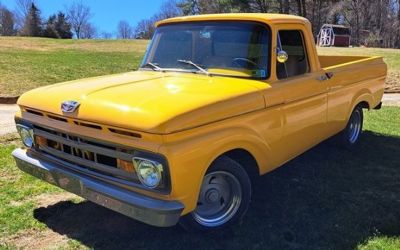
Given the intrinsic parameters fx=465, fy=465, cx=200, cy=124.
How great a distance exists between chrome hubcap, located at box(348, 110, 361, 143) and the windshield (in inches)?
112

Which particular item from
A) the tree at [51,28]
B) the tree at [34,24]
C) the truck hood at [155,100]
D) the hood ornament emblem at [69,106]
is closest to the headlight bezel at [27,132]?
the truck hood at [155,100]

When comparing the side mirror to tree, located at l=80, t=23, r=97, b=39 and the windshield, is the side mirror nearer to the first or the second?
the windshield

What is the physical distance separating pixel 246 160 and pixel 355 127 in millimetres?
3292

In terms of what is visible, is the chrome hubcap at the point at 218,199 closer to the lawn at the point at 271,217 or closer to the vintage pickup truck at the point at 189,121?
the vintage pickup truck at the point at 189,121

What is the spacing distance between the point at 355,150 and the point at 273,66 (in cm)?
289

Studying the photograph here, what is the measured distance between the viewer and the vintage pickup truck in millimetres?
3424

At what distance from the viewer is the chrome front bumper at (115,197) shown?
11.0 feet

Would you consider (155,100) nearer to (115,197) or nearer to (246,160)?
(115,197)

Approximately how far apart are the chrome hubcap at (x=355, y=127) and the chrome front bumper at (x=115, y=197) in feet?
13.7

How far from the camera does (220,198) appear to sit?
4129mm

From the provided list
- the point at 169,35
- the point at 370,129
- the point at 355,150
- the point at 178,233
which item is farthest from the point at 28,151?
the point at 370,129

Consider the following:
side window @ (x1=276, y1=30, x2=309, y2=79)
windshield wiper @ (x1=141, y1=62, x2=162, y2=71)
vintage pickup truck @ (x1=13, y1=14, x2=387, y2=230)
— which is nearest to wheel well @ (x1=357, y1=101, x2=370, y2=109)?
vintage pickup truck @ (x1=13, y1=14, x2=387, y2=230)

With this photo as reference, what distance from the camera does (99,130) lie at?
3604 millimetres

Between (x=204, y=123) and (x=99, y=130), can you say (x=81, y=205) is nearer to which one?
(x=99, y=130)
